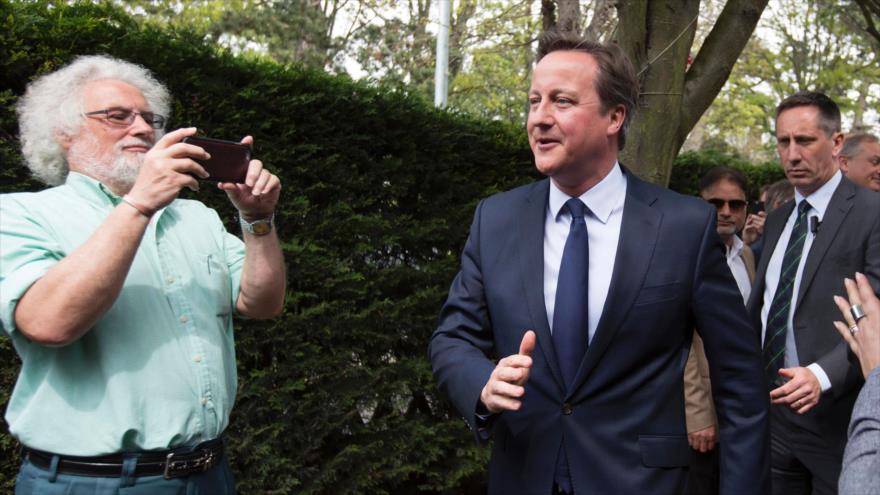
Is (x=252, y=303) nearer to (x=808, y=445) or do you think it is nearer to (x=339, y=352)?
(x=339, y=352)

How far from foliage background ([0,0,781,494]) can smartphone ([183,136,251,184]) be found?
1701 mm

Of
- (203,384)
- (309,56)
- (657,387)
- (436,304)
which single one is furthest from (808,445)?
(309,56)

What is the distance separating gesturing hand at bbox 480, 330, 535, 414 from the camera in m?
2.18

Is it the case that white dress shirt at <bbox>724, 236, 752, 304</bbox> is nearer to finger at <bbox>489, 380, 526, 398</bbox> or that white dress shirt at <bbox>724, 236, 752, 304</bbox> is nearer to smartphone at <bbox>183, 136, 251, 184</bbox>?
finger at <bbox>489, 380, 526, 398</bbox>

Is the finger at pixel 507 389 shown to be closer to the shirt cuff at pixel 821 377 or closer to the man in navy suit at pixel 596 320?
the man in navy suit at pixel 596 320

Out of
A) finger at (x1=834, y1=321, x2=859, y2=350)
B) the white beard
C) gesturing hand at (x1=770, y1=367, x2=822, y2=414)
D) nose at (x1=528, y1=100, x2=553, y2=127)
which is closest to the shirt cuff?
gesturing hand at (x1=770, y1=367, x2=822, y2=414)

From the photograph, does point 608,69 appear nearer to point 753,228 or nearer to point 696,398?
point 696,398

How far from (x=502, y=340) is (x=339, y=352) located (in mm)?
2487

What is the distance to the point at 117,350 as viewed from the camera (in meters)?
2.45

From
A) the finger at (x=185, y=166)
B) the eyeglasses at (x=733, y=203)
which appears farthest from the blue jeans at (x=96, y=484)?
the eyeglasses at (x=733, y=203)

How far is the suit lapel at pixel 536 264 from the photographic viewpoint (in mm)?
2572

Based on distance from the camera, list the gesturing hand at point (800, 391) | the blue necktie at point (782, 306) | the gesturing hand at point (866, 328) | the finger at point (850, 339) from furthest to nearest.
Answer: the blue necktie at point (782, 306) → the gesturing hand at point (800, 391) → the finger at point (850, 339) → the gesturing hand at point (866, 328)

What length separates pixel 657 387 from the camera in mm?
2570

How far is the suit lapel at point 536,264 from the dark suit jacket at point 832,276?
5.91ft
